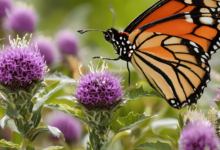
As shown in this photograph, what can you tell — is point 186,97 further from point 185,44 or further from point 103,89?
point 103,89

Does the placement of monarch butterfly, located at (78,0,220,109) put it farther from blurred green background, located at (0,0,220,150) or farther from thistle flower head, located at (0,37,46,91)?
thistle flower head, located at (0,37,46,91)

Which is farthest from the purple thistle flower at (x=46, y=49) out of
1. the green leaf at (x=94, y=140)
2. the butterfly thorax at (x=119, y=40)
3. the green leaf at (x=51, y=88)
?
the green leaf at (x=94, y=140)

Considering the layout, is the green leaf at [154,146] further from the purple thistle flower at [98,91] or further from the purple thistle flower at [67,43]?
the purple thistle flower at [67,43]

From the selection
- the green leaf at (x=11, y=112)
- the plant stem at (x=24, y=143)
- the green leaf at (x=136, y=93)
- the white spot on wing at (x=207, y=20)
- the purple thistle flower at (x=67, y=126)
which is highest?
the white spot on wing at (x=207, y=20)

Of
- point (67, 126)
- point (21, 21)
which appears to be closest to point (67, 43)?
point (21, 21)

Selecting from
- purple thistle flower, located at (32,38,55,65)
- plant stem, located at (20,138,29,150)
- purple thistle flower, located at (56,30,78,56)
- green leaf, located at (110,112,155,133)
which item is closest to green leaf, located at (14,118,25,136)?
plant stem, located at (20,138,29,150)

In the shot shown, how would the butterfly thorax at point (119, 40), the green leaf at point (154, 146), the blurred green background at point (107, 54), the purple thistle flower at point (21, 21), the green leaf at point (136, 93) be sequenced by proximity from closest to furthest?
the green leaf at point (154, 146) < the green leaf at point (136, 93) < the butterfly thorax at point (119, 40) < the blurred green background at point (107, 54) < the purple thistle flower at point (21, 21)

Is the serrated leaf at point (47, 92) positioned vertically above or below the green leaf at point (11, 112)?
above
